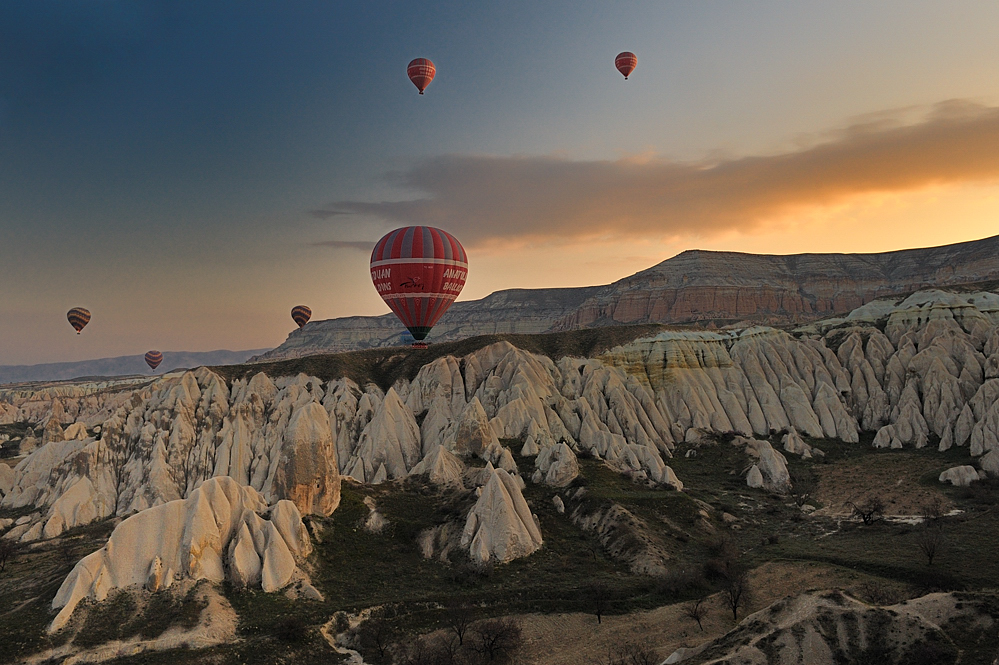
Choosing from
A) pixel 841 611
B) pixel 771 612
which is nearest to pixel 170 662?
pixel 771 612

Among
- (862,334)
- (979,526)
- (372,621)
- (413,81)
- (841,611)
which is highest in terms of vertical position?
(413,81)

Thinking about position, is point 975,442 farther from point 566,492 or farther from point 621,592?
point 621,592

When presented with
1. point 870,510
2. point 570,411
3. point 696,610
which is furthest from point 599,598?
point 570,411

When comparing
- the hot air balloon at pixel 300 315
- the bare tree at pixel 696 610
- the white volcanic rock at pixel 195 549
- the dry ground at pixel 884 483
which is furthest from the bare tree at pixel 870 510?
the hot air balloon at pixel 300 315

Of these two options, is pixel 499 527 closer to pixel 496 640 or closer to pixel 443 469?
pixel 496 640

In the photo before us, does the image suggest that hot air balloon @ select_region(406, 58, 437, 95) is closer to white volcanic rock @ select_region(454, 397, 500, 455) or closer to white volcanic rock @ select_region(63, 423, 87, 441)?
white volcanic rock @ select_region(454, 397, 500, 455)

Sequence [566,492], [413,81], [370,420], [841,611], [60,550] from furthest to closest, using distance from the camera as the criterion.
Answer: [413,81]
[370,420]
[566,492]
[60,550]
[841,611]
